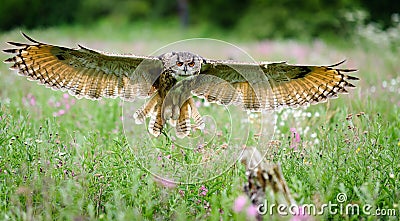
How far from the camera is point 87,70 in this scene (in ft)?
16.1

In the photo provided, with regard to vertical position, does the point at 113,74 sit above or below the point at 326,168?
above

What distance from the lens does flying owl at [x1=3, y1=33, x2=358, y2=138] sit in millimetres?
4621

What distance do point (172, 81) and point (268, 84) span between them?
1.04 m

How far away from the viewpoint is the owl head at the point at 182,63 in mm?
4352

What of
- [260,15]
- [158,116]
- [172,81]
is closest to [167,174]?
[158,116]

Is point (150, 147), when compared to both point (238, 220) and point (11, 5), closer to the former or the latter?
point (238, 220)

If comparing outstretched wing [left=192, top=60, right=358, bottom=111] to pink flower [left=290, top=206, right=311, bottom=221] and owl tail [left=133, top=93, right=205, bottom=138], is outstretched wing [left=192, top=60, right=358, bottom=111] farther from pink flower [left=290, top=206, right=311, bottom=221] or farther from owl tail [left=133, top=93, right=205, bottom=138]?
pink flower [left=290, top=206, right=311, bottom=221]

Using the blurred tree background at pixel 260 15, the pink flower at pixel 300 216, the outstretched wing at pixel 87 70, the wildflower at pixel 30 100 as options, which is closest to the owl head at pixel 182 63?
the outstretched wing at pixel 87 70

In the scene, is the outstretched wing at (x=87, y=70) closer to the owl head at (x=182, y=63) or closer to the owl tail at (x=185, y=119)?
the owl head at (x=182, y=63)

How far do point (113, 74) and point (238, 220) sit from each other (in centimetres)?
232

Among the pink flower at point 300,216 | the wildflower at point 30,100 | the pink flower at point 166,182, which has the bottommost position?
the pink flower at point 300,216

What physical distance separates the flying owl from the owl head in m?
0.02

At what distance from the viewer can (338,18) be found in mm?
24062

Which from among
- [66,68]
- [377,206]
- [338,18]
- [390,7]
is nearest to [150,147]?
[66,68]
